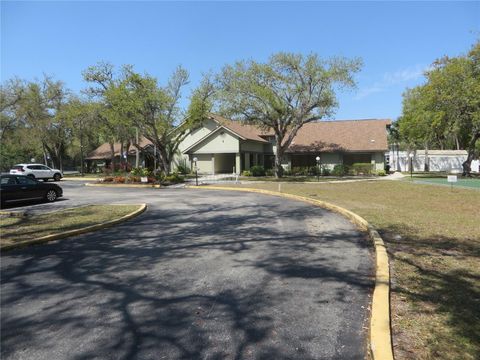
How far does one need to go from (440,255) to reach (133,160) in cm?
4810

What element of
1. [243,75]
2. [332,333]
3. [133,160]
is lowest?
[332,333]

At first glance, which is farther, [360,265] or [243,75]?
[243,75]

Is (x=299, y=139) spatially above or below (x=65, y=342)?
above

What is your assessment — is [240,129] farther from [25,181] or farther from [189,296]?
[189,296]

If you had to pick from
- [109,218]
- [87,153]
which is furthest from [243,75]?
[87,153]

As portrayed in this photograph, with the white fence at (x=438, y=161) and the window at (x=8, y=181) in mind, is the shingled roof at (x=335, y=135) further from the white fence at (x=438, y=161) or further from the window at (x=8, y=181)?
the window at (x=8, y=181)

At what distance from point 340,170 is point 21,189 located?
28.5 m

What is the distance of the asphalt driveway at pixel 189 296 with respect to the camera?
144 inches

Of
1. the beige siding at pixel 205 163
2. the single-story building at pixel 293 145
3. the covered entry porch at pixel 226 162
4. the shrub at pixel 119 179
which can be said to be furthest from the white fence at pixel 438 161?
the shrub at pixel 119 179

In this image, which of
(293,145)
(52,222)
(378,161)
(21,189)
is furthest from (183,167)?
(52,222)

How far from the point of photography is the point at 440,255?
21.6ft

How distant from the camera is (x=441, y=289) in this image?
4.89 metres

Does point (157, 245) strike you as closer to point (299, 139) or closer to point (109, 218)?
point (109, 218)

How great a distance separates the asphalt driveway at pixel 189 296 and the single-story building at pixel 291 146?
90.5 feet
